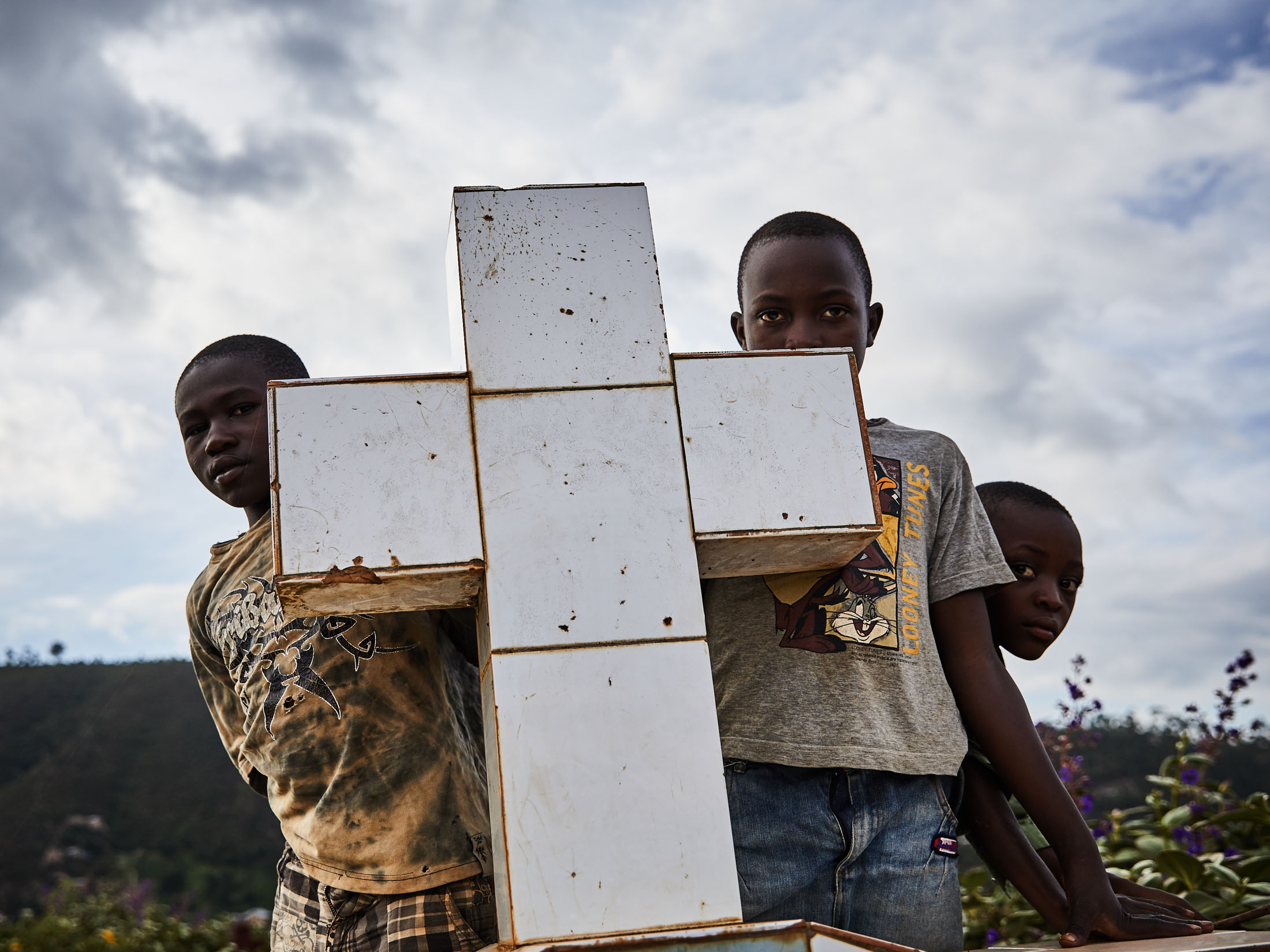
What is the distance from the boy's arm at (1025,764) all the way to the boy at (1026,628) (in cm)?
11

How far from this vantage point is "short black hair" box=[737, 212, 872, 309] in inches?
86.4

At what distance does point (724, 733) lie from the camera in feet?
6.02

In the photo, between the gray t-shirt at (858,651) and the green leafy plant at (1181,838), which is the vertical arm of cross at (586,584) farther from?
the green leafy plant at (1181,838)

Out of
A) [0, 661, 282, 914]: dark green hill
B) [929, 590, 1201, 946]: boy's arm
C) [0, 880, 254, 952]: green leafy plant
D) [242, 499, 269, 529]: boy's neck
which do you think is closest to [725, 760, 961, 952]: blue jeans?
[929, 590, 1201, 946]: boy's arm

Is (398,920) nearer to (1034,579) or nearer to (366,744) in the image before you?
(366,744)

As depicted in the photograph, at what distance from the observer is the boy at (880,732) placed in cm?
172

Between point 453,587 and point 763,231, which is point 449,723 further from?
point 763,231

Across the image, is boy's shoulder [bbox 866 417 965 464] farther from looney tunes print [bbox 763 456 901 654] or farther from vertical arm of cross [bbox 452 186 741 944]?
vertical arm of cross [bbox 452 186 741 944]

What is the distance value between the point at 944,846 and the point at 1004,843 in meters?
0.19

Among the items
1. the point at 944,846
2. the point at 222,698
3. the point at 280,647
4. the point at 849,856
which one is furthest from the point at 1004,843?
the point at 222,698

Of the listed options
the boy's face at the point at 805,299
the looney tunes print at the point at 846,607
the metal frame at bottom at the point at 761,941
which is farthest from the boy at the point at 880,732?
the metal frame at bottom at the point at 761,941

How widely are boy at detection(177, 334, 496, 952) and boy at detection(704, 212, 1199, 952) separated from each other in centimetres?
52

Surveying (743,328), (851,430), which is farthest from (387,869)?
(743,328)

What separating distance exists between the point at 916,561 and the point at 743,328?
2.18 ft
